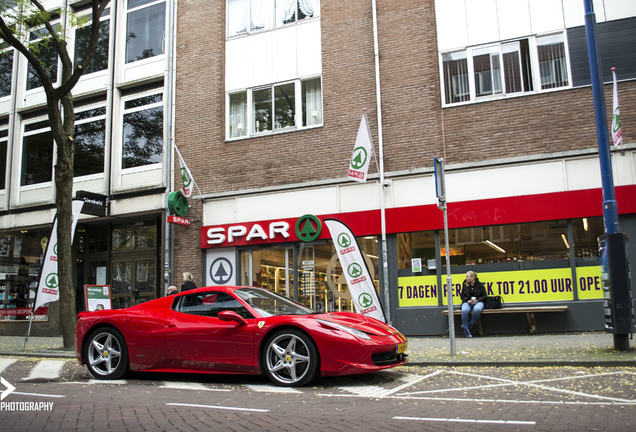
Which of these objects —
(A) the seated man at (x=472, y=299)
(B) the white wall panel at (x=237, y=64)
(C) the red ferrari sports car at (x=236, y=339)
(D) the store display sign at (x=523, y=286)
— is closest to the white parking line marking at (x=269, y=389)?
(C) the red ferrari sports car at (x=236, y=339)

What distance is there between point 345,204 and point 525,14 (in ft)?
20.7

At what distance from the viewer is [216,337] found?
7465mm

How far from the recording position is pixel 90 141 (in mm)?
18359

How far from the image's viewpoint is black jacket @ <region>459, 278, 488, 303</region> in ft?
40.4

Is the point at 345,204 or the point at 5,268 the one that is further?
the point at 5,268

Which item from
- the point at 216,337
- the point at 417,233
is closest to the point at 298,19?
the point at 417,233

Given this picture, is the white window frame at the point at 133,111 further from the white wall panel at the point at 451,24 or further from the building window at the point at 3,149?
the white wall panel at the point at 451,24

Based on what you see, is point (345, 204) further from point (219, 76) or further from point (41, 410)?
point (41, 410)

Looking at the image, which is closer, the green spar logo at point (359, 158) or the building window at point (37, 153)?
the green spar logo at point (359, 158)

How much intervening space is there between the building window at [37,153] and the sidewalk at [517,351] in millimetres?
8194

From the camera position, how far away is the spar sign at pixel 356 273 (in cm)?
1150

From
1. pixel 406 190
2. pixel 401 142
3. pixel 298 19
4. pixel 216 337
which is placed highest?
pixel 298 19

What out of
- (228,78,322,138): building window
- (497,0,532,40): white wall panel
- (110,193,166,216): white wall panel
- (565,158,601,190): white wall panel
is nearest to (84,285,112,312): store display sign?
(110,193,166,216): white wall panel

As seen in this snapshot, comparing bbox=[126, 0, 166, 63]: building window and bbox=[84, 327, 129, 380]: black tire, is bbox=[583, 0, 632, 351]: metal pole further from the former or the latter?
bbox=[126, 0, 166, 63]: building window
